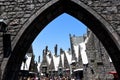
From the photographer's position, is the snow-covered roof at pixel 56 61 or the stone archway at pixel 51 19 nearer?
the stone archway at pixel 51 19

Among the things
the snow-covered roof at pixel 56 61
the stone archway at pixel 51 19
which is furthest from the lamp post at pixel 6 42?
the snow-covered roof at pixel 56 61

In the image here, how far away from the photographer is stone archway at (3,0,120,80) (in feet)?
Answer: 27.8

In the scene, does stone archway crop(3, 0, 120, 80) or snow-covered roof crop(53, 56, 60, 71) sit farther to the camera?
snow-covered roof crop(53, 56, 60, 71)

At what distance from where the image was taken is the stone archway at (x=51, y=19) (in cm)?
848

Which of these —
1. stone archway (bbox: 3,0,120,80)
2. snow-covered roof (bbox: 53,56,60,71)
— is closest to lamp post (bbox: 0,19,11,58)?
stone archway (bbox: 3,0,120,80)

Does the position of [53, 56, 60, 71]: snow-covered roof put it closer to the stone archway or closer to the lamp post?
the stone archway

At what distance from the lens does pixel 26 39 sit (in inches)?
368

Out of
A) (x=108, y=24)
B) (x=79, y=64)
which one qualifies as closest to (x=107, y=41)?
Answer: (x=108, y=24)

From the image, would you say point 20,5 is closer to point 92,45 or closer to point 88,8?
point 88,8

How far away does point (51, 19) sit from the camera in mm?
9586

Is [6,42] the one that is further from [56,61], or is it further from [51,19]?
[56,61]

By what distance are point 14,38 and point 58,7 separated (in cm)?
171

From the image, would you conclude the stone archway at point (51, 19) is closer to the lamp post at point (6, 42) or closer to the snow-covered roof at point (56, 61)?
Answer: the lamp post at point (6, 42)

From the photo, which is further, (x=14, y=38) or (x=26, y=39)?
(x=26, y=39)
